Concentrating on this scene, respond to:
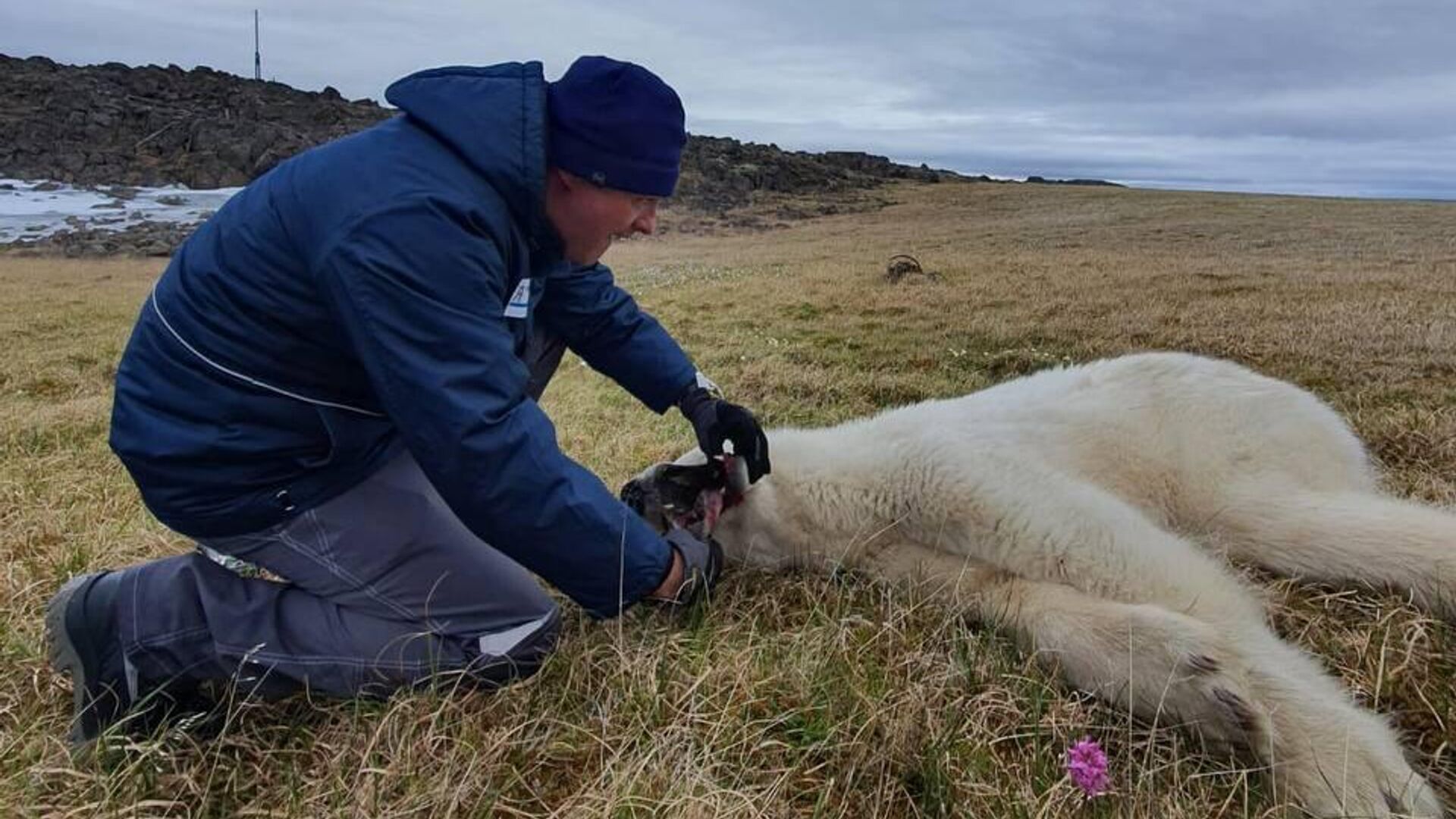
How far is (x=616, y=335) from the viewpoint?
411 cm

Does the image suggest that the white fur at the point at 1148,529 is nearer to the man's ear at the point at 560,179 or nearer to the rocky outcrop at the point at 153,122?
the man's ear at the point at 560,179

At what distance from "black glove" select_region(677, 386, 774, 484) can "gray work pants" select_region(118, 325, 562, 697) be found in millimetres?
915

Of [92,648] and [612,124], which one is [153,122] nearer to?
[92,648]

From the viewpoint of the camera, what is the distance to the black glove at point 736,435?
356cm

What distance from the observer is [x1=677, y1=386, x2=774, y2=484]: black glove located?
356 centimetres

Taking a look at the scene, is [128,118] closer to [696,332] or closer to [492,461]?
[696,332]

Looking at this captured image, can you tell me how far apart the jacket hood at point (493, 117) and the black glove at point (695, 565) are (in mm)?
1163

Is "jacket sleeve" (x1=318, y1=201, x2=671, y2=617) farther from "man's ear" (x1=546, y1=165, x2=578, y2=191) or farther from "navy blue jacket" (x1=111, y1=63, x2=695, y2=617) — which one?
"man's ear" (x1=546, y1=165, x2=578, y2=191)

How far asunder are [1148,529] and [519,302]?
2102mm

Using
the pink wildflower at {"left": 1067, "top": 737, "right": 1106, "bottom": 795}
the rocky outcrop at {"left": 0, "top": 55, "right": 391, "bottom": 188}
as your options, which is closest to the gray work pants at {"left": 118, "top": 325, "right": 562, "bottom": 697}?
the pink wildflower at {"left": 1067, "top": 737, "right": 1106, "bottom": 795}

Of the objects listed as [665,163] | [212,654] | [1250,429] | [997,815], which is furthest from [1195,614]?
[212,654]

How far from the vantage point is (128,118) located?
6894 cm

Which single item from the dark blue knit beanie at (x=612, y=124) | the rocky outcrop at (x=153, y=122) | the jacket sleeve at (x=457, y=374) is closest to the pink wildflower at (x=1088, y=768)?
the jacket sleeve at (x=457, y=374)

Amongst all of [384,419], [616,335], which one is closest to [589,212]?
[384,419]
